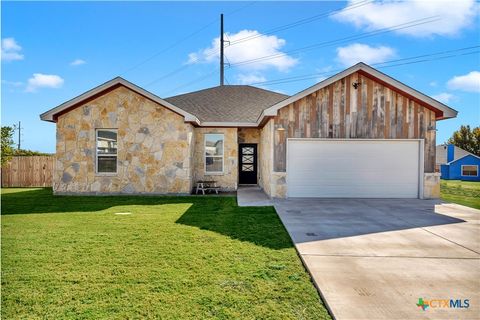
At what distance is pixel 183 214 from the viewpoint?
7852 mm

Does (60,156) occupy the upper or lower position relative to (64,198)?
upper

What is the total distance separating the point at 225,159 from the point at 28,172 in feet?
38.1

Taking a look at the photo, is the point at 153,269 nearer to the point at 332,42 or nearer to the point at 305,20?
the point at 305,20

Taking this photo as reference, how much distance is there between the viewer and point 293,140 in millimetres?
10609

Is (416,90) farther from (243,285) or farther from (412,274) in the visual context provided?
(243,285)

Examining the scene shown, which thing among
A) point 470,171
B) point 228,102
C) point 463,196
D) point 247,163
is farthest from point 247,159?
point 470,171

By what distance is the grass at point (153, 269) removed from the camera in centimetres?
295

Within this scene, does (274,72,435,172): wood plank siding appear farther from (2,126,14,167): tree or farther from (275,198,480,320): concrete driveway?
(2,126,14,167): tree

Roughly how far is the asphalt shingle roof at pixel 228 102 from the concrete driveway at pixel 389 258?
689 centimetres

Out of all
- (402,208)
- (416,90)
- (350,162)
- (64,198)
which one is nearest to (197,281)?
(402,208)

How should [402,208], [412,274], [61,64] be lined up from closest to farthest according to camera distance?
1. [412,274]
2. [402,208]
3. [61,64]

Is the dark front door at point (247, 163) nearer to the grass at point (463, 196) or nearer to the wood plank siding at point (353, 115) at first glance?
the wood plank siding at point (353, 115)

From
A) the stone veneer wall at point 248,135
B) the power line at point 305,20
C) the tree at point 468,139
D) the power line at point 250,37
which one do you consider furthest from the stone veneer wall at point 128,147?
the tree at point 468,139

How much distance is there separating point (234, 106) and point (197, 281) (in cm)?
1258
